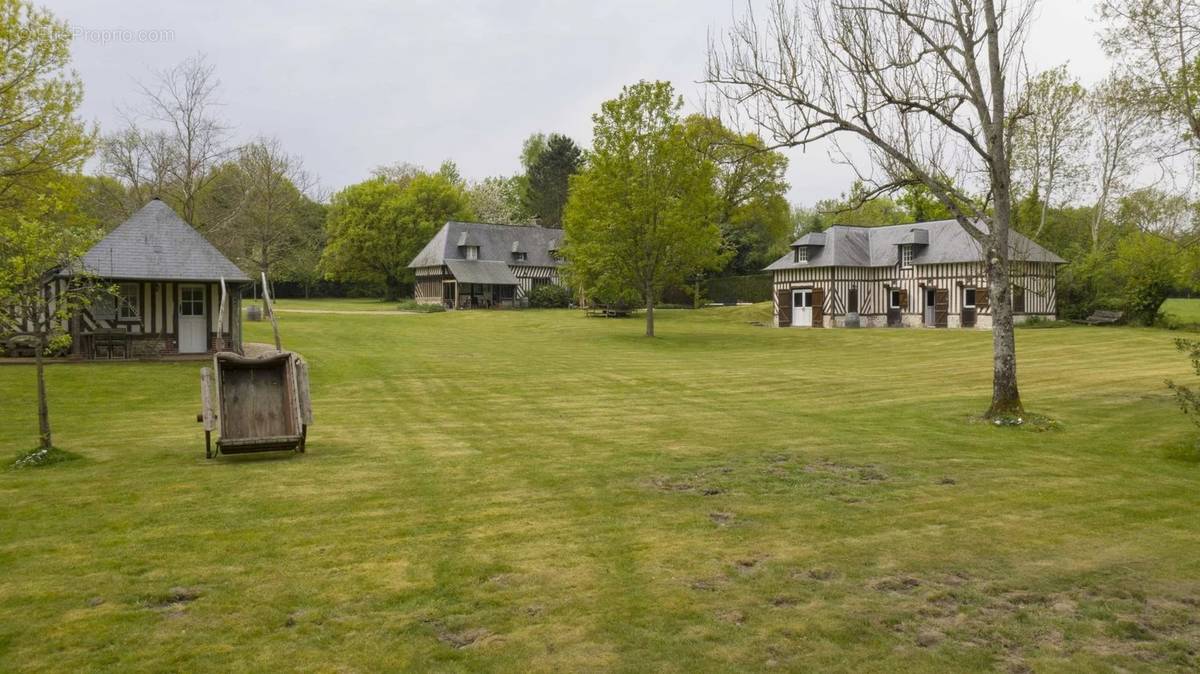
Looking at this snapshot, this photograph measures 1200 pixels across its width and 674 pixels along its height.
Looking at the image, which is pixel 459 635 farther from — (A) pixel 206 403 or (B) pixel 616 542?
(A) pixel 206 403

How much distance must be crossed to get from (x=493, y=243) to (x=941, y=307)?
30.3 m

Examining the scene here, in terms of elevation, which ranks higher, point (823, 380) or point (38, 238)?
point (38, 238)

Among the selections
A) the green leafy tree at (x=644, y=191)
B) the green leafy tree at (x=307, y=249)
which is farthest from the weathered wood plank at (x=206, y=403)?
the green leafy tree at (x=307, y=249)

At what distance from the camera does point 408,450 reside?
11.3 metres

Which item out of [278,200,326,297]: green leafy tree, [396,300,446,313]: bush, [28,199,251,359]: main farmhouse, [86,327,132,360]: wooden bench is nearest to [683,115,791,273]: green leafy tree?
[396,300,446,313]: bush

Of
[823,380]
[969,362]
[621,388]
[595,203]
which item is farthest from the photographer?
[595,203]

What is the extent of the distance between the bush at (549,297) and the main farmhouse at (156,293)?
31.6m

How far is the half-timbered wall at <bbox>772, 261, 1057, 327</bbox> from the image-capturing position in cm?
3862

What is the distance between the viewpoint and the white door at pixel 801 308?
4384 centimetres

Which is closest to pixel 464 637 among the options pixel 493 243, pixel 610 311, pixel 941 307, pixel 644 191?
pixel 644 191

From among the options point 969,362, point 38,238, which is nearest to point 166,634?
point 38,238

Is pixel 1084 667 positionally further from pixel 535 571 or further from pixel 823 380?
pixel 823 380

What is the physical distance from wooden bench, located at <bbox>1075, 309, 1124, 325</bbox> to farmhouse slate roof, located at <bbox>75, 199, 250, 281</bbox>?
3560 centimetres

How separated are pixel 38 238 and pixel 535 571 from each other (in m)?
8.36
